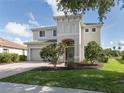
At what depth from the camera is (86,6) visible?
11609 mm

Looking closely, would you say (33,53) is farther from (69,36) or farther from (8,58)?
(69,36)

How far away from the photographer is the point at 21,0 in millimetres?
20078

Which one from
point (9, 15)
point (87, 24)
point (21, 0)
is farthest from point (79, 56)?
point (9, 15)

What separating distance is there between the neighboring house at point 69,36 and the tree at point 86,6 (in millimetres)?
11628

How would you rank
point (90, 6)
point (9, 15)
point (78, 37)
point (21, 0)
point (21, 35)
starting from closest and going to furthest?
point (90, 6) → point (21, 0) → point (78, 37) → point (9, 15) → point (21, 35)

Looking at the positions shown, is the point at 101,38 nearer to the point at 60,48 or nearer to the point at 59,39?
the point at 59,39

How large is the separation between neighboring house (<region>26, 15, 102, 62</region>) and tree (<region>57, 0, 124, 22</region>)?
11.6 meters

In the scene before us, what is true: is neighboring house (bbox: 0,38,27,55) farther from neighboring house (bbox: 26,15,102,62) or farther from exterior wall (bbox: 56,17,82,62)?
exterior wall (bbox: 56,17,82,62)

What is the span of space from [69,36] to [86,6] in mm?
15288

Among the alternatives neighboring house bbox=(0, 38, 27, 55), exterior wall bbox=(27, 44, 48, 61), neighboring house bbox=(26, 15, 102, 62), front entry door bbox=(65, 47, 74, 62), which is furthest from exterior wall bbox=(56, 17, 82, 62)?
neighboring house bbox=(0, 38, 27, 55)

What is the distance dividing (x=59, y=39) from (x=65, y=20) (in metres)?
3.24

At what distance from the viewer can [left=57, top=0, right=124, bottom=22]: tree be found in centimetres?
1110

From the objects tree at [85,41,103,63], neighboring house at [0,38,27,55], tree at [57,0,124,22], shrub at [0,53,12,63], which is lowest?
shrub at [0,53,12,63]

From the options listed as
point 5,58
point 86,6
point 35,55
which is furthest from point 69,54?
point 86,6
